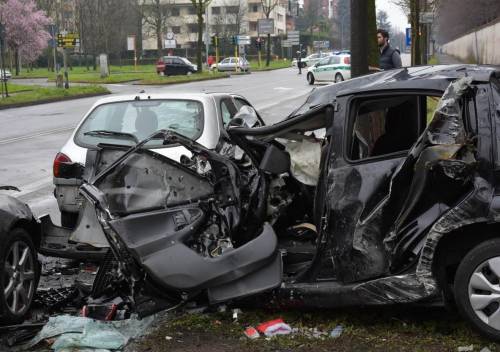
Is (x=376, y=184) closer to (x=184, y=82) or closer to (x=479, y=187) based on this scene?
(x=479, y=187)

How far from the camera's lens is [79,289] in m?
5.22

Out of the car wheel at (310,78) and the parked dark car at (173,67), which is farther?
the parked dark car at (173,67)

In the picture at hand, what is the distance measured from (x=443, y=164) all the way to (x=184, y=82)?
40.3 meters

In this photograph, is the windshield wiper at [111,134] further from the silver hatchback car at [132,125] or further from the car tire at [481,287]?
the car tire at [481,287]

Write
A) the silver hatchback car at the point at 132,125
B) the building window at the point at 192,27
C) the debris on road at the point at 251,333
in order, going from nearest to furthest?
the debris on road at the point at 251,333
the silver hatchback car at the point at 132,125
the building window at the point at 192,27

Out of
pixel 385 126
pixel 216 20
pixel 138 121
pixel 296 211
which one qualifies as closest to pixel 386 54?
pixel 138 121

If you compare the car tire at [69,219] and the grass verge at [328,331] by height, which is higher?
the car tire at [69,219]

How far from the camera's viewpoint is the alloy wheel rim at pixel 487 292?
391 cm

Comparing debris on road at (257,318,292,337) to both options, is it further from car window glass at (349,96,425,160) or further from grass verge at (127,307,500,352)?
car window glass at (349,96,425,160)

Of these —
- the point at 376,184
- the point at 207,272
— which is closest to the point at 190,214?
the point at 207,272

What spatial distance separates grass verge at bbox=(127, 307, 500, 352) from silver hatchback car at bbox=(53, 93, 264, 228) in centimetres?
216

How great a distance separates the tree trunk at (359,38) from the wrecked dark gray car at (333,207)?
3.63m

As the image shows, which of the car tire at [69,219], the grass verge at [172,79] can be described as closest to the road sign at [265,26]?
the grass verge at [172,79]

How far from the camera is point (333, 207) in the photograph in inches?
168
